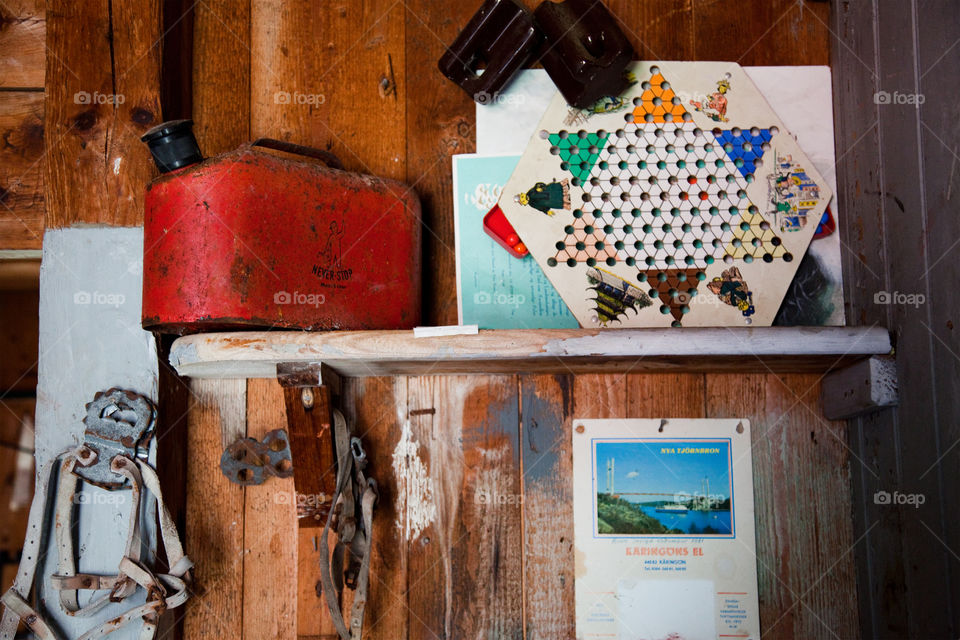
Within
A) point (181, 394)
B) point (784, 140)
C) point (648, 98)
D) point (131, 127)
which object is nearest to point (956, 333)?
point (784, 140)

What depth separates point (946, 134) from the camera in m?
0.86

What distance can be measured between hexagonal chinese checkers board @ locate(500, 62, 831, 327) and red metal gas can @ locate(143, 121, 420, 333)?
25 centimetres

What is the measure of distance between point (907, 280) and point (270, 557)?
3.34 feet

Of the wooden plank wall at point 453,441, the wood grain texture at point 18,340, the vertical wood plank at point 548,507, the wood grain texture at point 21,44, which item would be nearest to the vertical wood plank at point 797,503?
the wooden plank wall at point 453,441

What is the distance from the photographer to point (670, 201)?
1.11m

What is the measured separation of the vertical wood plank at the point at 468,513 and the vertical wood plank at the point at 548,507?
2cm

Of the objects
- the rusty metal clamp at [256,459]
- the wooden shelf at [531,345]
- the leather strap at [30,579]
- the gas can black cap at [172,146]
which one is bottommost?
the leather strap at [30,579]

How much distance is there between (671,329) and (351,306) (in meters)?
0.44

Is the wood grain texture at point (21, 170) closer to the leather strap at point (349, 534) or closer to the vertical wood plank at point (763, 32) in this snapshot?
the leather strap at point (349, 534)

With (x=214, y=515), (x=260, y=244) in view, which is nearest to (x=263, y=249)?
(x=260, y=244)

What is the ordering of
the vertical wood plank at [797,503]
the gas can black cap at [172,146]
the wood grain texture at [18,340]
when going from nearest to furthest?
1. the gas can black cap at [172,146]
2. the vertical wood plank at [797,503]
3. the wood grain texture at [18,340]

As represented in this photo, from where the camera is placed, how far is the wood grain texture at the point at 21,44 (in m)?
1.21

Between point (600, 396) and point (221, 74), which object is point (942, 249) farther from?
point (221, 74)

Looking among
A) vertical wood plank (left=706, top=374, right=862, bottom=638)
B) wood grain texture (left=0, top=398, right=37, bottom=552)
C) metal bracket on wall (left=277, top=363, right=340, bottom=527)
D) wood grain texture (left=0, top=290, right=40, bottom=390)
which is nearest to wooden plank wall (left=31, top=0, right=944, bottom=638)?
vertical wood plank (left=706, top=374, right=862, bottom=638)
